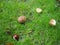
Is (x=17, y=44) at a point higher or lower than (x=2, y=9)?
lower

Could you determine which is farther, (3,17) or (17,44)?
(3,17)

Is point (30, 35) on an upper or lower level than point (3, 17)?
lower

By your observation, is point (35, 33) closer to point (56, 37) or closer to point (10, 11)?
point (56, 37)

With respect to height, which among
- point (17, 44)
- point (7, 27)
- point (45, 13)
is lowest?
point (17, 44)

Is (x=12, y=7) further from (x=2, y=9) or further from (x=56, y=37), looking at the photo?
(x=56, y=37)

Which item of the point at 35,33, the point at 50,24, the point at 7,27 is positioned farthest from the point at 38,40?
the point at 7,27

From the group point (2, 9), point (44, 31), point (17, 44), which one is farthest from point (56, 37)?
point (2, 9)
